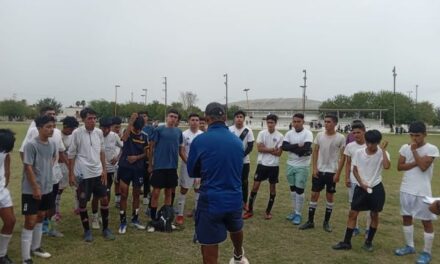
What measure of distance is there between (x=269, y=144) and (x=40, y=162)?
4775mm

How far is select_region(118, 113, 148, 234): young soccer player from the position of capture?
7434 millimetres

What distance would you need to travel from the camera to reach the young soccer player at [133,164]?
7434 millimetres

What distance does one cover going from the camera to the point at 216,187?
457 cm

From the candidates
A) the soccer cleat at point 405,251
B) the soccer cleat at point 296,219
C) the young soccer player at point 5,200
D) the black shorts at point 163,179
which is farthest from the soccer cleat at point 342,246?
the young soccer player at point 5,200

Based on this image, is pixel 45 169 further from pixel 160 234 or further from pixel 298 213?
pixel 298 213

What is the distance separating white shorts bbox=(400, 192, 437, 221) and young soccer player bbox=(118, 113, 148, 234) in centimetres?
471

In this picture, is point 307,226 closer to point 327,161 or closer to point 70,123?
point 327,161

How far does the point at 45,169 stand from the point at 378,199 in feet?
17.4

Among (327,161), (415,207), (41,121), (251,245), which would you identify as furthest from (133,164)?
(415,207)

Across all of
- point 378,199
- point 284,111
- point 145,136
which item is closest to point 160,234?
point 145,136

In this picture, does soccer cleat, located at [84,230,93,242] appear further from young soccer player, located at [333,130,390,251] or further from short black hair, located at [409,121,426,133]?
short black hair, located at [409,121,426,133]

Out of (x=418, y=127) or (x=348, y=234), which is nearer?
(x=418, y=127)

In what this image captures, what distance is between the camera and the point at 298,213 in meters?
8.48

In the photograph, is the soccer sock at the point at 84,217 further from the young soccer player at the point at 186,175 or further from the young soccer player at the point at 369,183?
the young soccer player at the point at 369,183
